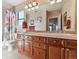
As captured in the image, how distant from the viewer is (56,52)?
5.57 ft

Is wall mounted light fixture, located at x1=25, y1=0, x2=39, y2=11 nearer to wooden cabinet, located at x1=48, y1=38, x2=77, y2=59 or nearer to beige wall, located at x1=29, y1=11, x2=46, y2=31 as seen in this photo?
beige wall, located at x1=29, y1=11, x2=46, y2=31

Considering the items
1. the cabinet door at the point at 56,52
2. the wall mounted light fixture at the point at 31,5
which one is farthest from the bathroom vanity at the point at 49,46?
the wall mounted light fixture at the point at 31,5

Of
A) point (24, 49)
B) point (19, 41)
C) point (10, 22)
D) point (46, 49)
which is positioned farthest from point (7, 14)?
point (46, 49)

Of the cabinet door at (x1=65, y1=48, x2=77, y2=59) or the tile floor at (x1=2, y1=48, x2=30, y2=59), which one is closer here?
the tile floor at (x1=2, y1=48, x2=30, y2=59)

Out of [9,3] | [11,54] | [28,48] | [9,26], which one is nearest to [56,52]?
[28,48]

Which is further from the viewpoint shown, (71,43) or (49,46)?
(49,46)

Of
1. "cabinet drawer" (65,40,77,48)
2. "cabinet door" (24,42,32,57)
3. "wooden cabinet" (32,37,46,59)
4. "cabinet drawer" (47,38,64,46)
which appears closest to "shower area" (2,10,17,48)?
"cabinet door" (24,42,32,57)

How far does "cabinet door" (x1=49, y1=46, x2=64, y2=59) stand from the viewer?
165 centimetres

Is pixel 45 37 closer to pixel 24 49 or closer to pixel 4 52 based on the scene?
pixel 24 49

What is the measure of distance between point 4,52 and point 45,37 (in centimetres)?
61

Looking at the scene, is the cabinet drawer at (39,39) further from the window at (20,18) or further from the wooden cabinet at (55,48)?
the window at (20,18)

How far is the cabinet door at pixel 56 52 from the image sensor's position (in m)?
1.65

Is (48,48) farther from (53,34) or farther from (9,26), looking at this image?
(9,26)

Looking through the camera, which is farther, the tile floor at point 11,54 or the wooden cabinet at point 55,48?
the wooden cabinet at point 55,48
